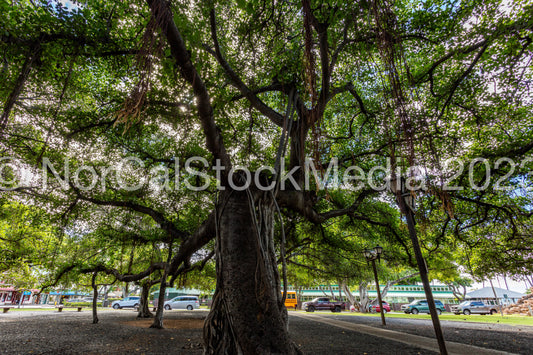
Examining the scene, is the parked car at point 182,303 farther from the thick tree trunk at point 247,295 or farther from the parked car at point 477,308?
the parked car at point 477,308

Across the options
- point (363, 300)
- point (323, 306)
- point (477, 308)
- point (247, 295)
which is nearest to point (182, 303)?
point (323, 306)

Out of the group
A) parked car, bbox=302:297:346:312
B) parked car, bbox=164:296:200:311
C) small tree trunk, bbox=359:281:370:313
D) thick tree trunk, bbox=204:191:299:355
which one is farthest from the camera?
parked car, bbox=164:296:200:311

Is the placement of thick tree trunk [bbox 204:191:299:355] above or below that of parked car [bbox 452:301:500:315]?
above

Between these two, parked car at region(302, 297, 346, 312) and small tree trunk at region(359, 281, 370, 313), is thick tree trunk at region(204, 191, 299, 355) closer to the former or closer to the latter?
parked car at region(302, 297, 346, 312)

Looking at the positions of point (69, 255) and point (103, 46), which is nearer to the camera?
point (103, 46)

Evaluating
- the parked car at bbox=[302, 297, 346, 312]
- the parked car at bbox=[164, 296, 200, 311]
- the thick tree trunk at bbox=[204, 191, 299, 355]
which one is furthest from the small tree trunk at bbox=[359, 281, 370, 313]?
the thick tree trunk at bbox=[204, 191, 299, 355]

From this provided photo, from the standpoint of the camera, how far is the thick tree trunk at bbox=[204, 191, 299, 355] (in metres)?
2.61

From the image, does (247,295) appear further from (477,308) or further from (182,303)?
(477,308)

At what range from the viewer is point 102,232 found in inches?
310

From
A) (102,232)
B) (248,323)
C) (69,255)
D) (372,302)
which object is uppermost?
(102,232)

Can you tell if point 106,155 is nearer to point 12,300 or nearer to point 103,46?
point 103,46

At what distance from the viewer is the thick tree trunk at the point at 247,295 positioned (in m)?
2.61

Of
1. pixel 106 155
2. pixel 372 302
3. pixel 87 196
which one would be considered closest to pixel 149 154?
A: pixel 106 155

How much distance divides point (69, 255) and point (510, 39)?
14168mm
